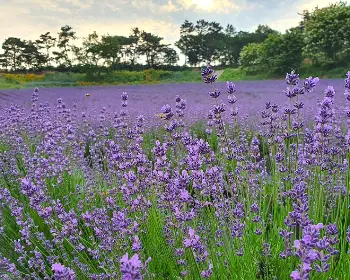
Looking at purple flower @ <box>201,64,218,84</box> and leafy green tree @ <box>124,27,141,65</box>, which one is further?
leafy green tree @ <box>124,27,141,65</box>

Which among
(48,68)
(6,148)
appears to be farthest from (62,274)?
(48,68)

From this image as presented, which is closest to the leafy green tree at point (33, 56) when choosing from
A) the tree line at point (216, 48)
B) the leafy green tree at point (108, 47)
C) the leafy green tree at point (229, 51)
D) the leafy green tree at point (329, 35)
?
the tree line at point (216, 48)

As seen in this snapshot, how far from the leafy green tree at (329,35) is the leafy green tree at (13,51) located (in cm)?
2730

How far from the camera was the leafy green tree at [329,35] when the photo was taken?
22328 mm

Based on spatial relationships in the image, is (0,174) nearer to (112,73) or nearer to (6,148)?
(6,148)

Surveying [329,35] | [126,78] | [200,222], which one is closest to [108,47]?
[126,78]

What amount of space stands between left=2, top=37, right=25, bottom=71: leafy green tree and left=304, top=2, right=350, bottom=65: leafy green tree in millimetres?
27304

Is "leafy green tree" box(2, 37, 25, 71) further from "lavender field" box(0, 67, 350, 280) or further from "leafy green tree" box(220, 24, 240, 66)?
"lavender field" box(0, 67, 350, 280)

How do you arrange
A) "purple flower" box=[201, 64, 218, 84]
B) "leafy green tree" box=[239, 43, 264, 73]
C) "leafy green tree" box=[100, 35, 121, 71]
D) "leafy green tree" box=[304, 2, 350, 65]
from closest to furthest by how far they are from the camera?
1. "purple flower" box=[201, 64, 218, 84]
2. "leafy green tree" box=[304, 2, 350, 65]
3. "leafy green tree" box=[239, 43, 264, 73]
4. "leafy green tree" box=[100, 35, 121, 71]

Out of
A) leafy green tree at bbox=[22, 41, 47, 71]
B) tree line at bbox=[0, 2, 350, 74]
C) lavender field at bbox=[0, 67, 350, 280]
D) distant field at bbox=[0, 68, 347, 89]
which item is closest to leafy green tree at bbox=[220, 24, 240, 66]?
tree line at bbox=[0, 2, 350, 74]

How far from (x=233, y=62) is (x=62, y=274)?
141 feet

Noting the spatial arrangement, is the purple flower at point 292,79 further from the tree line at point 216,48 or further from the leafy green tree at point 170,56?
the leafy green tree at point 170,56

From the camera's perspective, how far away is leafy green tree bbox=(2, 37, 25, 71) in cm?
3806

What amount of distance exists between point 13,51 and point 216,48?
20946 millimetres
